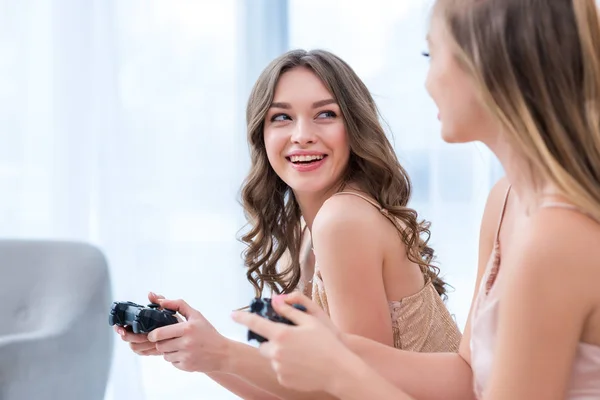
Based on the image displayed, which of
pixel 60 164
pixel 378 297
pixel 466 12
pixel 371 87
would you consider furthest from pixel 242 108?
pixel 466 12

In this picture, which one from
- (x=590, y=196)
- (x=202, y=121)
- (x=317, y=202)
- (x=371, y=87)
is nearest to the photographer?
(x=590, y=196)

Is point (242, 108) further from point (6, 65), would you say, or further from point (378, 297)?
point (378, 297)

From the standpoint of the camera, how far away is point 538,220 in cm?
75

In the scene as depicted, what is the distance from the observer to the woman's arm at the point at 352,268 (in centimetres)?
120

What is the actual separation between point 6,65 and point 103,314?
0.65 metres

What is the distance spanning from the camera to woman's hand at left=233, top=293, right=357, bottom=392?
75 centimetres

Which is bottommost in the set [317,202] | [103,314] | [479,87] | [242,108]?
[103,314]

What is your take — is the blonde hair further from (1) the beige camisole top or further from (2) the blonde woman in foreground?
(1) the beige camisole top

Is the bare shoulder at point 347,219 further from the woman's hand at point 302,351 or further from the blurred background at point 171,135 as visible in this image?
the blurred background at point 171,135

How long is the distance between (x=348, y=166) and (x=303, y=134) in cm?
12

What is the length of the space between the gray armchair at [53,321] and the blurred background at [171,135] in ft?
0.42

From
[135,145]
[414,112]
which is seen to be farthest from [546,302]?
[414,112]

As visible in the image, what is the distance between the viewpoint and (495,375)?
766mm

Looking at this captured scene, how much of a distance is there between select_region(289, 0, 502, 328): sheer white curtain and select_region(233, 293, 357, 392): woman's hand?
1620 mm
